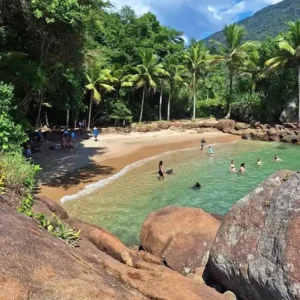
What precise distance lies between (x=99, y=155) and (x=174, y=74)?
876 inches

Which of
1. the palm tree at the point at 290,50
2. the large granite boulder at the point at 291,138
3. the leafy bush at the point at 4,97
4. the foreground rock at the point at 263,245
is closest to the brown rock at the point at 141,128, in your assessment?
the large granite boulder at the point at 291,138

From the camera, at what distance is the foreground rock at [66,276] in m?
4.42

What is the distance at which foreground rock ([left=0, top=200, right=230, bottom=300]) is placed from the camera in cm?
442

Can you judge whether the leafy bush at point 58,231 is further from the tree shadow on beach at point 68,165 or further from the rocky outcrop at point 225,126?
the rocky outcrop at point 225,126

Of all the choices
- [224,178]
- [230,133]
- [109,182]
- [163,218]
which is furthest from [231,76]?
[163,218]

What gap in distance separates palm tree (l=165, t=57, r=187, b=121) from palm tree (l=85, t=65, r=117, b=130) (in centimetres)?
825

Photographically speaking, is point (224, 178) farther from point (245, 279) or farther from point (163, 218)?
point (245, 279)

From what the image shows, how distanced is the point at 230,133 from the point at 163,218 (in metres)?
34.0

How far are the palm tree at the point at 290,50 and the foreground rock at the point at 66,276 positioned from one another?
37779 mm

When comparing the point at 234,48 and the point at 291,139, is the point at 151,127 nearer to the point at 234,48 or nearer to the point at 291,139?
the point at 291,139

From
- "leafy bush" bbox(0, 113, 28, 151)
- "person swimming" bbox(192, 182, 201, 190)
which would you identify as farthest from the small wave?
"person swimming" bbox(192, 182, 201, 190)

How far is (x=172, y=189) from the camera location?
774 inches

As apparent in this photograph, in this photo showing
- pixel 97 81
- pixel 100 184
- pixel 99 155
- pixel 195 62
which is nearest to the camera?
pixel 100 184

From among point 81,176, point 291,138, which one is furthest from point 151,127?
point 81,176
